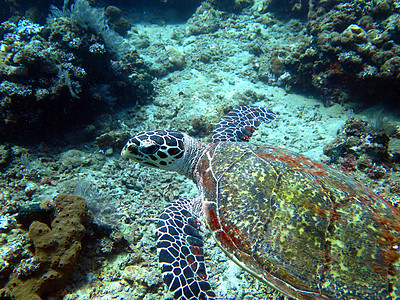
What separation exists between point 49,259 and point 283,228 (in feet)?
7.46

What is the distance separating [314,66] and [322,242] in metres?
4.79

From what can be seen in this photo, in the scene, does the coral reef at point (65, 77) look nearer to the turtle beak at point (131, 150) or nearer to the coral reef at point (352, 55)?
the turtle beak at point (131, 150)

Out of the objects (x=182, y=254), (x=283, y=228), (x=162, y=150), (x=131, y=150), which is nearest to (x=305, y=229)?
(x=283, y=228)

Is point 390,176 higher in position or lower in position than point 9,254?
lower

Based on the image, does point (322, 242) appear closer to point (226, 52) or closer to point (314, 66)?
point (314, 66)

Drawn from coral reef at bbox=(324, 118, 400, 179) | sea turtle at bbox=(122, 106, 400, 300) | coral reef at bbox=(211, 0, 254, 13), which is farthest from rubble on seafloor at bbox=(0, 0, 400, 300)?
coral reef at bbox=(211, 0, 254, 13)

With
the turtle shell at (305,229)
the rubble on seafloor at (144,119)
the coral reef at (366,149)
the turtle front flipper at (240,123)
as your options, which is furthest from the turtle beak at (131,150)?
the coral reef at (366,149)

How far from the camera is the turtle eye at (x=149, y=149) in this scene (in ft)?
8.21

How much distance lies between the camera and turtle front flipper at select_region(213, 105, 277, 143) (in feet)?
10.9

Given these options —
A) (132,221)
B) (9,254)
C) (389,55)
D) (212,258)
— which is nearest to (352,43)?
(389,55)

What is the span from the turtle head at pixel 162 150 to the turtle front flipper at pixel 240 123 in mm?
670

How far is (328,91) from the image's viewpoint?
15.4 feet

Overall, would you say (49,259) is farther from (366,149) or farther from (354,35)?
(354,35)

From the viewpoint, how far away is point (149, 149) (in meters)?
2.54
